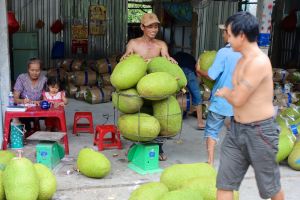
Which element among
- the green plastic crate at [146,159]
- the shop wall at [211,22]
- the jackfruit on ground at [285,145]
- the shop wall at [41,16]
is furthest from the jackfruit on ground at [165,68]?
the shop wall at [41,16]

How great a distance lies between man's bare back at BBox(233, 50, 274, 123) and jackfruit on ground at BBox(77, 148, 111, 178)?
1.73 metres

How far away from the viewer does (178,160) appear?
4965mm

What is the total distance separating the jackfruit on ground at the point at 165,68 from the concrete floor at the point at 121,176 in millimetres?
1003

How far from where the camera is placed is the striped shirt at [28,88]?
17.1ft

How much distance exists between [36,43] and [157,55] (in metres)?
5.97

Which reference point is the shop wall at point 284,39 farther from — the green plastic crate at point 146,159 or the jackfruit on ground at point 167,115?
the green plastic crate at point 146,159

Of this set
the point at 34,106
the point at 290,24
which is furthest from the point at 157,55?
the point at 290,24

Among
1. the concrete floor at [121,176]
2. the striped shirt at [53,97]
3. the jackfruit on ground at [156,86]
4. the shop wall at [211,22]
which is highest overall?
the shop wall at [211,22]

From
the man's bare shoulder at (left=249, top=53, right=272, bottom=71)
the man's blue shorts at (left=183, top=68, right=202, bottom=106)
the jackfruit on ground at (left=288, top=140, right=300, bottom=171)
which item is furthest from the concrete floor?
the man's bare shoulder at (left=249, top=53, right=272, bottom=71)

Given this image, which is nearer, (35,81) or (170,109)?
(170,109)

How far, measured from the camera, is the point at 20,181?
315 cm

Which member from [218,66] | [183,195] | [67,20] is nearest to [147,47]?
[218,66]

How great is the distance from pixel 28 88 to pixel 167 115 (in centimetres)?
191

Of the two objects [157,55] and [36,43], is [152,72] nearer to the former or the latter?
[157,55]
